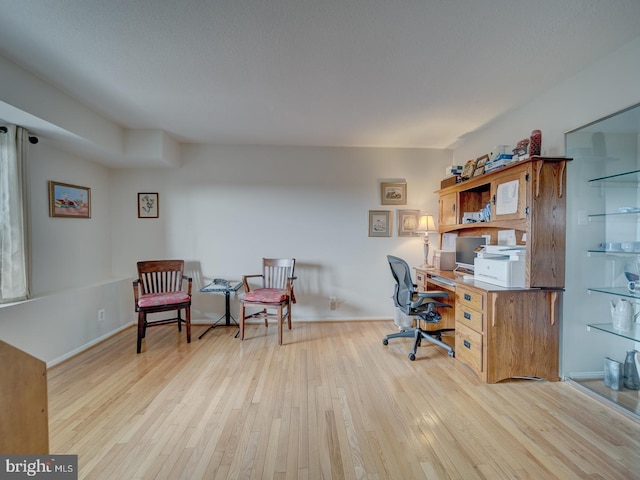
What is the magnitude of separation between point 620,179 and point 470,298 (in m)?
1.43

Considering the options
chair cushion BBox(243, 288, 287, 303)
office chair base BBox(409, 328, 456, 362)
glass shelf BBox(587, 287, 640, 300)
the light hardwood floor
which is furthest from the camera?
chair cushion BBox(243, 288, 287, 303)

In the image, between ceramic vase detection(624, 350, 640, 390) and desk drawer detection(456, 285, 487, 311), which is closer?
ceramic vase detection(624, 350, 640, 390)

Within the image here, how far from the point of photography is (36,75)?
6.56 ft

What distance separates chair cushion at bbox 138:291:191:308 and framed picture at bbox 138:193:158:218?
49.1 inches

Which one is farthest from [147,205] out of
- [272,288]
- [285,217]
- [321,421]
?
[321,421]

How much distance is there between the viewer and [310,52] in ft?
5.74

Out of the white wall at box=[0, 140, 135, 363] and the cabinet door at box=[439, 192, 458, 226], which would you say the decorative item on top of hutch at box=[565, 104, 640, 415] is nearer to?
the cabinet door at box=[439, 192, 458, 226]

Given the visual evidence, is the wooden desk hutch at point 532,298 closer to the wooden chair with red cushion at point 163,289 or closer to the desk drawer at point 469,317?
the desk drawer at point 469,317

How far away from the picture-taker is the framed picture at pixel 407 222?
12.0 ft

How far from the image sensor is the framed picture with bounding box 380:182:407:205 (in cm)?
364

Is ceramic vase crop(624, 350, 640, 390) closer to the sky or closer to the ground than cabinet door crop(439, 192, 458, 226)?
closer to the ground

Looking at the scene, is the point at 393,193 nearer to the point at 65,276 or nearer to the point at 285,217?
the point at 285,217

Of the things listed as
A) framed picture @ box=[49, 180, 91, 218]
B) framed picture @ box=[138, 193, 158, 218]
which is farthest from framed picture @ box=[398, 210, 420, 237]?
framed picture @ box=[49, 180, 91, 218]

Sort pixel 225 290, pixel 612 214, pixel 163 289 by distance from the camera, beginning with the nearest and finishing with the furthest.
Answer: pixel 612 214 < pixel 225 290 < pixel 163 289
